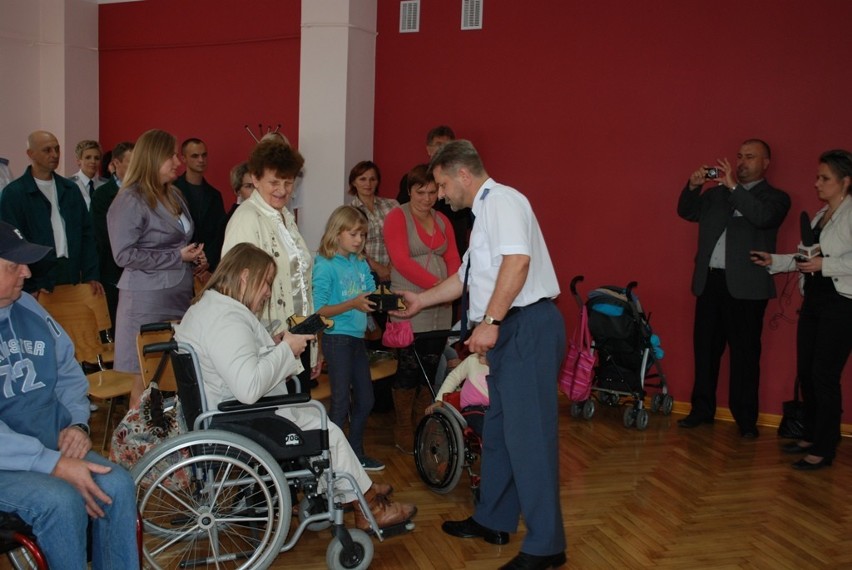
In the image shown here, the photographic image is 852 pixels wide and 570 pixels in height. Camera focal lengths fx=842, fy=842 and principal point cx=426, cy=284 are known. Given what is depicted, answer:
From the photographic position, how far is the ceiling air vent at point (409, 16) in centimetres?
611

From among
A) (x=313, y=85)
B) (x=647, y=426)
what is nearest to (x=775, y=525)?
(x=647, y=426)

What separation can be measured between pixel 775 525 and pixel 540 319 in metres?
1.58

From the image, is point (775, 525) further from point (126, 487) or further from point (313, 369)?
point (126, 487)

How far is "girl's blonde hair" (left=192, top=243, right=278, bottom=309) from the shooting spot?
2.88 m

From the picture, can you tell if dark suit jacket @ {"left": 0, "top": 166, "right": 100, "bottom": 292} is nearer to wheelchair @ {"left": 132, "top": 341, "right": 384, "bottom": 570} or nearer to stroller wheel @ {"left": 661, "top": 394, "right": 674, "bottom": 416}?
wheelchair @ {"left": 132, "top": 341, "right": 384, "bottom": 570}

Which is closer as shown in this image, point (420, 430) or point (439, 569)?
point (439, 569)

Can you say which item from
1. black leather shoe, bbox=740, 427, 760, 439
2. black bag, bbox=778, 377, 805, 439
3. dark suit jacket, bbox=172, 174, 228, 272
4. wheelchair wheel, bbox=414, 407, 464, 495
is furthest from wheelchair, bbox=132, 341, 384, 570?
black bag, bbox=778, 377, 805, 439

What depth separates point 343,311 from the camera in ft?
12.5

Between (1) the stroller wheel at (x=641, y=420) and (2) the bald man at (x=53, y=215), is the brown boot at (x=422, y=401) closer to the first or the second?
(1) the stroller wheel at (x=641, y=420)

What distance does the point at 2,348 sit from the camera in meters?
2.28

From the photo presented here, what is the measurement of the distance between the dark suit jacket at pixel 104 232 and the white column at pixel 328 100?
1384mm

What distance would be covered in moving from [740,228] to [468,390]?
2.21m

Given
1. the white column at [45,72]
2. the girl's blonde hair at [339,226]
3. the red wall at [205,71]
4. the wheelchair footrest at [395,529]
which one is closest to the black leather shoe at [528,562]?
the wheelchair footrest at [395,529]

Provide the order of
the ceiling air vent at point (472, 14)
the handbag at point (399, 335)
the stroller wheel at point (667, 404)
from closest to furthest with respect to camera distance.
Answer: the handbag at point (399, 335) < the stroller wheel at point (667, 404) < the ceiling air vent at point (472, 14)
